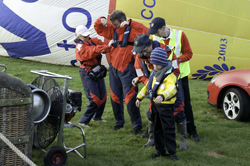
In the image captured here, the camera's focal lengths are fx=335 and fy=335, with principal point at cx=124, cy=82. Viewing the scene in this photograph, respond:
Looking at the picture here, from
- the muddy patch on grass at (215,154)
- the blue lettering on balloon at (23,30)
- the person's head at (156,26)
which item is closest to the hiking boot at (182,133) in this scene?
the muddy patch on grass at (215,154)

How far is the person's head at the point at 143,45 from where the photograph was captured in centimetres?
416

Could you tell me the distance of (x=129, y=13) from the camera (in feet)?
30.9

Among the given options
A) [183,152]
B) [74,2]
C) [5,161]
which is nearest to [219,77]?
[183,152]

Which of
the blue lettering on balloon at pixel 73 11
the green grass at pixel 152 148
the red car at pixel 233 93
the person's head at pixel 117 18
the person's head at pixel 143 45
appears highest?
the blue lettering on balloon at pixel 73 11

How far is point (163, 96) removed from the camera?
3.76 meters

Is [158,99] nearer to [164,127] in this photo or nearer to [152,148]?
[164,127]

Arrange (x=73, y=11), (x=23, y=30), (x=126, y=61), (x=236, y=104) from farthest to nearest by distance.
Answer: (x=23, y=30), (x=73, y=11), (x=236, y=104), (x=126, y=61)

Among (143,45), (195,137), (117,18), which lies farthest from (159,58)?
(195,137)

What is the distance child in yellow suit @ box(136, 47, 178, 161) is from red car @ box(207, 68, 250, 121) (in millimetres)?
2199

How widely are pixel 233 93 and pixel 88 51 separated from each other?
106 inches

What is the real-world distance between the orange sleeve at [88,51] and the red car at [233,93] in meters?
2.44

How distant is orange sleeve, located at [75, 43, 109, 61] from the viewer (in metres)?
5.27

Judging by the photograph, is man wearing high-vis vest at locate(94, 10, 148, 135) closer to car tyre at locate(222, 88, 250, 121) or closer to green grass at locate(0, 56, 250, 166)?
green grass at locate(0, 56, 250, 166)

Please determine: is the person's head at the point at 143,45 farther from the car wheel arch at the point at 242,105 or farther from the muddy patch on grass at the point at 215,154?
the car wheel arch at the point at 242,105
